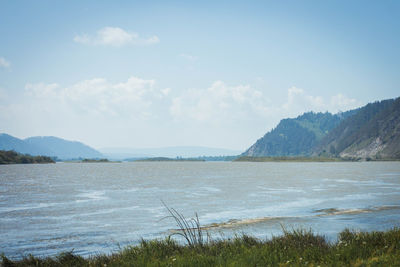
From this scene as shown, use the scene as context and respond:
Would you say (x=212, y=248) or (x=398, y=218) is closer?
(x=212, y=248)

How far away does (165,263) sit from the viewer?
12.3 m

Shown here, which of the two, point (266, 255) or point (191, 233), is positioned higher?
point (191, 233)

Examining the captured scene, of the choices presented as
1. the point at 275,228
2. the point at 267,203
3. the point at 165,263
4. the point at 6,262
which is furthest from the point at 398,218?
the point at 6,262

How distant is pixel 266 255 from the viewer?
13.2 meters

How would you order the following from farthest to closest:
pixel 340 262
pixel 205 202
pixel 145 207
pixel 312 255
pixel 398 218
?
pixel 205 202 → pixel 145 207 → pixel 398 218 → pixel 312 255 → pixel 340 262

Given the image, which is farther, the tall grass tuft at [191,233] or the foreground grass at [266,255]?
the tall grass tuft at [191,233]

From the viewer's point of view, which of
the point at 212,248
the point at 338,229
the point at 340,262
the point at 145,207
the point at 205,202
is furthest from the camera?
the point at 205,202

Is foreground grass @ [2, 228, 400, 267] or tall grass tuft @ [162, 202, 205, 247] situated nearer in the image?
foreground grass @ [2, 228, 400, 267]

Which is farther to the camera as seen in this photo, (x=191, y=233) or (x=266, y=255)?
(x=191, y=233)

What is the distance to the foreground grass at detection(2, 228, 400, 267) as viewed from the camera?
474 inches

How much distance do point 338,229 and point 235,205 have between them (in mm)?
17800

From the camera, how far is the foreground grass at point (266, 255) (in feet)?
39.5

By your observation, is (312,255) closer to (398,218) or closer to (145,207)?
(398,218)

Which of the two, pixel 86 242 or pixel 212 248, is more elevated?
pixel 212 248
